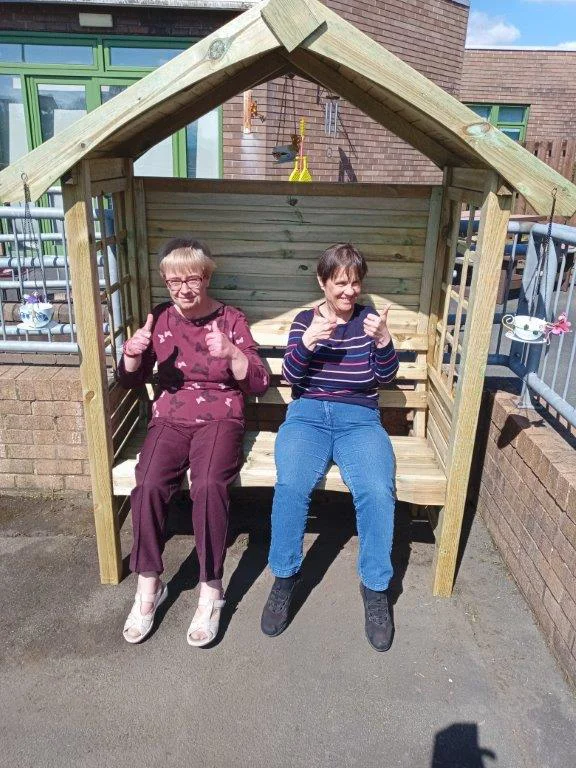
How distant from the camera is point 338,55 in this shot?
2098 mm

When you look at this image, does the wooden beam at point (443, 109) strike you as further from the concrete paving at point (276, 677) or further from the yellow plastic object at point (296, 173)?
the yellow plastic object at point (296, 173)

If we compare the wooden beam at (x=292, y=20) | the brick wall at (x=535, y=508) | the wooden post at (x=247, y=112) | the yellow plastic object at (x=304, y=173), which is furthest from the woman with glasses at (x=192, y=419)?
the wooden post at (x=247, y=112)

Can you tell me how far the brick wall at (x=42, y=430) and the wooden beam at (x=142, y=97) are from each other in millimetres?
1419

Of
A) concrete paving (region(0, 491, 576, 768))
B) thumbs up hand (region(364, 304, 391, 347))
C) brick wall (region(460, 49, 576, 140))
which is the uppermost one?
brick wall (region(460, 49, 576, 140))

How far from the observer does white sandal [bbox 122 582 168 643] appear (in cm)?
253

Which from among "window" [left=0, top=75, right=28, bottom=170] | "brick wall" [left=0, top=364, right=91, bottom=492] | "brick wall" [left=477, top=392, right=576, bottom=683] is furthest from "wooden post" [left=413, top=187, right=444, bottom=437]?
"window" [left=0, top=75, right=28, bottom=170]

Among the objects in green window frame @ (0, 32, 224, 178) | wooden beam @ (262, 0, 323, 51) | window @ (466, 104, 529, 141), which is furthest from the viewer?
window @ (466, 104, 529, 141)

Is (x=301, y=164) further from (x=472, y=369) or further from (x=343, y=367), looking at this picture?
(x=472, y=369)

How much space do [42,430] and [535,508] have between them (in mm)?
2651

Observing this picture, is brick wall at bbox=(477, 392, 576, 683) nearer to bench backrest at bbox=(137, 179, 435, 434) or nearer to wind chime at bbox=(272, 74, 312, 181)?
bench backrest at bbox=(137, 179, 435, 434)

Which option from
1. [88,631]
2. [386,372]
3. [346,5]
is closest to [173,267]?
[386,372]

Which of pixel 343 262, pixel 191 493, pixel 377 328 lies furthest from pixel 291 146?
pixel 191 493

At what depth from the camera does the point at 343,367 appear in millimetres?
2885

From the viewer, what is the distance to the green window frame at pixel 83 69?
25.6 feet
